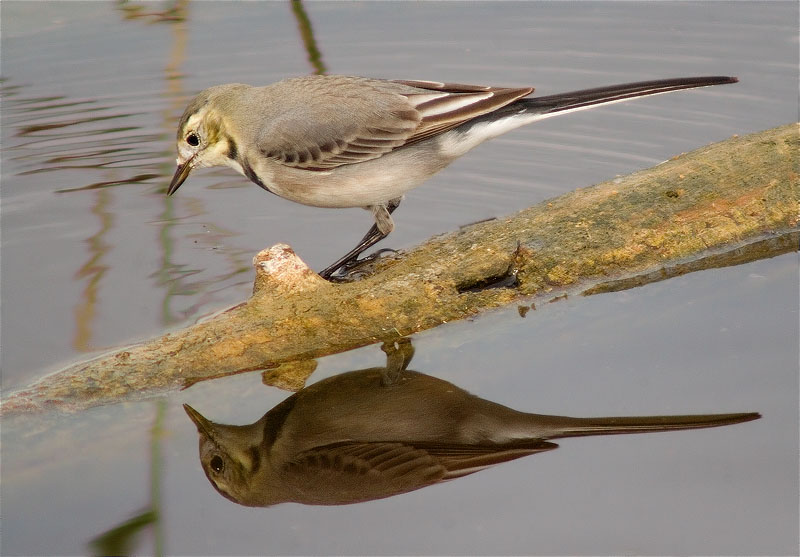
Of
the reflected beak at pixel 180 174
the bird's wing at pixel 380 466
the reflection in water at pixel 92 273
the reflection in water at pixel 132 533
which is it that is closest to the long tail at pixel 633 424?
the bird's wing at pixel 380 466

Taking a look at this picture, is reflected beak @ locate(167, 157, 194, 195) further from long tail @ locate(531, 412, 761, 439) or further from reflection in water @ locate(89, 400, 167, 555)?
long tail @ locate(531, 412, 761, 439)

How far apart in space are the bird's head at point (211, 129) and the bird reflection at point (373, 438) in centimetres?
206

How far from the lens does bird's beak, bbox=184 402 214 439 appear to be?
14.0 feet

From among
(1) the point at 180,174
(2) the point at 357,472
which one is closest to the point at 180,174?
(1) the point at 180,174

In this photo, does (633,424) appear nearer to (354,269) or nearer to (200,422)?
(200,422)

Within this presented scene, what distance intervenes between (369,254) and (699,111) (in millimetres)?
3283

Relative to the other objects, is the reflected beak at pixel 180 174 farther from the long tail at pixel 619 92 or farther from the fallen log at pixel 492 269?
the long tail at pixel 619 92

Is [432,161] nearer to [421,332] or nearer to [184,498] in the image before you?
[421,332]

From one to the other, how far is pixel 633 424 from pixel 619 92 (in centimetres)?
206

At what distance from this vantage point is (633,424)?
402 cm

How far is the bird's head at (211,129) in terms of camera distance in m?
5.89

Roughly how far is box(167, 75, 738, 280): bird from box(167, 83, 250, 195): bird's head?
3 centimetres

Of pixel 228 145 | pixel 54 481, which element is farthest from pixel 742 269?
pixel 54 481

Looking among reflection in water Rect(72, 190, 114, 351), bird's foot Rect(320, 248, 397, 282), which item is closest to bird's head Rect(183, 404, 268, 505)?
reflection in water Rect(72, 190, 114, 351)
